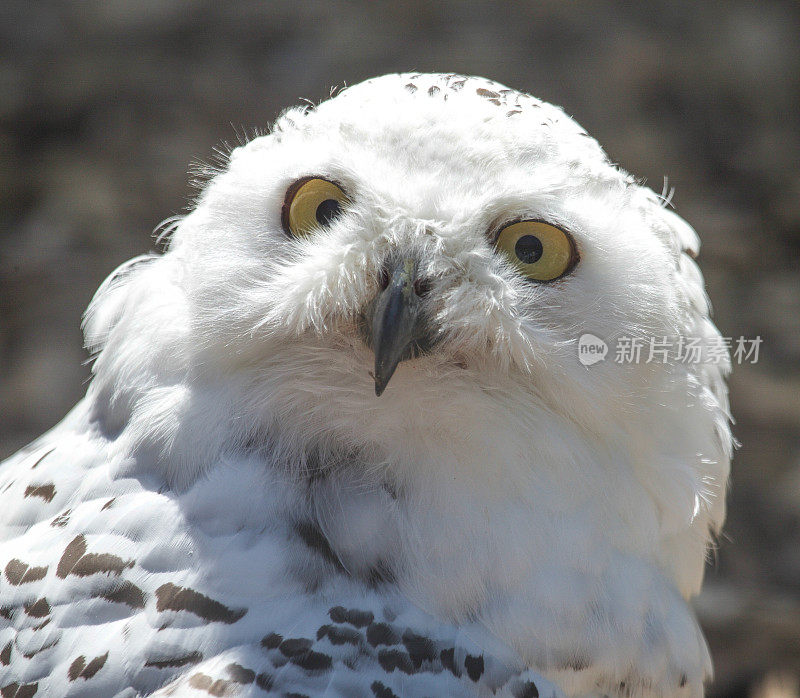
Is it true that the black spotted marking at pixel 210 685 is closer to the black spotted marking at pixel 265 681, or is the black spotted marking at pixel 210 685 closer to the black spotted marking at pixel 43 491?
the black spotted marking at pixel 265 681

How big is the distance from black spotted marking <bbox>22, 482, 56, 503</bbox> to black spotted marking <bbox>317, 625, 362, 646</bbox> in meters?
0.47

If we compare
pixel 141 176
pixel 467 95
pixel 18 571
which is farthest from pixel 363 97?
pixel 141 176

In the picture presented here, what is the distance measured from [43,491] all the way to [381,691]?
0.59 meters

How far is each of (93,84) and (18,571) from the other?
2993 mm

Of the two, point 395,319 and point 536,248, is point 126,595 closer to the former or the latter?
point 395,319

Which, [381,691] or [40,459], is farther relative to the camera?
[40,459]

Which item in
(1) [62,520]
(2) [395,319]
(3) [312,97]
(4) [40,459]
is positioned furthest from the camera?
(3) [312,97]

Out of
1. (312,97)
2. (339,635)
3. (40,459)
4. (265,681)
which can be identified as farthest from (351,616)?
(312,97)

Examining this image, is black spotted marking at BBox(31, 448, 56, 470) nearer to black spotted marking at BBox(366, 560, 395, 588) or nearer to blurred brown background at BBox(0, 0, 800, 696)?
black spotted marking at BBox(366, 560, 395, 588)

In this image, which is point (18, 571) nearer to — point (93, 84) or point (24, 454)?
point (24, 454)

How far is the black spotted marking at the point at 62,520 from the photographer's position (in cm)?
128

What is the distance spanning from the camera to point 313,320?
114 centimetres

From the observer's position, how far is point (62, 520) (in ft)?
4.20

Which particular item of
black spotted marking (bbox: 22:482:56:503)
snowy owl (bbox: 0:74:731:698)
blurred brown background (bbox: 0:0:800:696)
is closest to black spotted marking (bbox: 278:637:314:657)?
snowy owl (bbox: 0:74:731:698)
